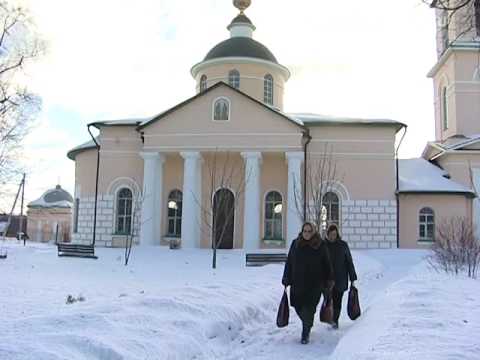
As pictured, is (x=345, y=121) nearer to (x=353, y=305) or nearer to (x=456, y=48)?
(x=456, y=48)

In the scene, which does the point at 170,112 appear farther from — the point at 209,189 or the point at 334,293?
the point at 334,293

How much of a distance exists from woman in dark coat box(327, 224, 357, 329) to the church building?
1452cm

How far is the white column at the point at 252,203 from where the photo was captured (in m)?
24.1

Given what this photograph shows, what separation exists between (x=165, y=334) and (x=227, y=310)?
1.94 metres

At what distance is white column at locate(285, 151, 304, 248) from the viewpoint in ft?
79.5

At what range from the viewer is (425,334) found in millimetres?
5426

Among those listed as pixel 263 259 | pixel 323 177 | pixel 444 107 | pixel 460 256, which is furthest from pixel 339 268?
pixel 444 107

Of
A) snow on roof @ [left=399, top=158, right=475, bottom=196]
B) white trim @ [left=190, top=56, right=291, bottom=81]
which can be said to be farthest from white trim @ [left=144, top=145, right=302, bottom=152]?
white trim @ [left=190, top=56, right=291, bottom=81]

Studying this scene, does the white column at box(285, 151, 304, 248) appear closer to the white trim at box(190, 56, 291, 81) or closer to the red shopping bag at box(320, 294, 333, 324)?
the white trim at box(190, 56, 291, 81)

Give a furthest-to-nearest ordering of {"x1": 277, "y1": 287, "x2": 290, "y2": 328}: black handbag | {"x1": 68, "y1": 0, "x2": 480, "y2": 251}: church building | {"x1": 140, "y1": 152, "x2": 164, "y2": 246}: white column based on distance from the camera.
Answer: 1. {"x1": 140, "y1": 152, "x2": 164, "y2": 246}: white column
2. {"x1": 68, "y1": 0, "x2": 480, "y2": 251}: church building
3. {"x1": 277, "y1": 287, "x2": 290, "y2": 328}: black handbag

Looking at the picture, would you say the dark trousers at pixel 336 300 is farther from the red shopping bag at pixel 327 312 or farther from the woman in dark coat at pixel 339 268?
the red shopping bag at pixel 327 312

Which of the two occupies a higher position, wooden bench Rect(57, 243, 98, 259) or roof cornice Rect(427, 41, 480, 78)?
roof cornice Rect(427, 41, 480, 78)

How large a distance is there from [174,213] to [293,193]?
622cm

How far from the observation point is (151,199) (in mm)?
25422
